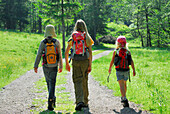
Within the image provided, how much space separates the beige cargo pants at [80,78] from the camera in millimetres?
5195

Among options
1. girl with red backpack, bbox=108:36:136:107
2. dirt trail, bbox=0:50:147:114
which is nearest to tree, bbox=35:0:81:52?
dirt trail, bbox=0:50:147:114

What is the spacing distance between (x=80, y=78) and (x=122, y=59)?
1255mm

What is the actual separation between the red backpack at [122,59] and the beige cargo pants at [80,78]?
2.78 feet

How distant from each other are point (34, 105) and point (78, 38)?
2.39m

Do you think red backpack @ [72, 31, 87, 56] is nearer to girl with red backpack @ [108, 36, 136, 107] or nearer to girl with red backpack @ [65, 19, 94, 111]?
girl with red backpack @ [65, 19, 94, 111]

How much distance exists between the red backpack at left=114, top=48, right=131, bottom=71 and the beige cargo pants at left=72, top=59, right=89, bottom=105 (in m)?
0.85

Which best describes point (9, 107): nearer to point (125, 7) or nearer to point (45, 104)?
point (45, 104)

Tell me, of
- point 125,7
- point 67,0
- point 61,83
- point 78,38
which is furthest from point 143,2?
point 78,38

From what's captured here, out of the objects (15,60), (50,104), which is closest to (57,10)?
(15,60)

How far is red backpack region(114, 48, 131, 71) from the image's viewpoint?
17.2 feet

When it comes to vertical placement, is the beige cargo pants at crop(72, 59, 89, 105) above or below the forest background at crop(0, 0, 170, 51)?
below

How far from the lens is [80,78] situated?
17.3 ft

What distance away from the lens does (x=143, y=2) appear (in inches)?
1315

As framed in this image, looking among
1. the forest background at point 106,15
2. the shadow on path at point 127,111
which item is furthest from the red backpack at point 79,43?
the forest background at point 106,15
